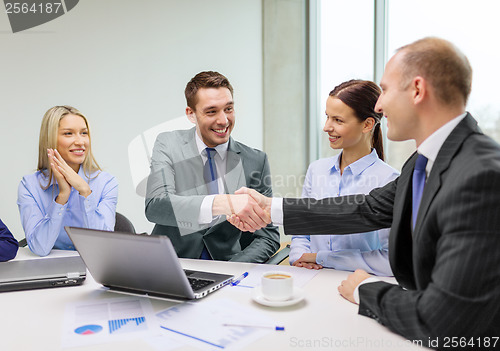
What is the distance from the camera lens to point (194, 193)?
231 cm

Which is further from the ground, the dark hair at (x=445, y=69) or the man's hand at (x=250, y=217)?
the dark hair at (x=445, y=69)

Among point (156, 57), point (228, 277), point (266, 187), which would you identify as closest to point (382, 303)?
point (228, 277)

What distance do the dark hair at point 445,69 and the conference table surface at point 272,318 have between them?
67 centimetres

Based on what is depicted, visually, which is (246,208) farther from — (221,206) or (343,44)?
(343,44)

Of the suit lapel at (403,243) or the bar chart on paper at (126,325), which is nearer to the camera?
the bar chart on paper at (126,325)

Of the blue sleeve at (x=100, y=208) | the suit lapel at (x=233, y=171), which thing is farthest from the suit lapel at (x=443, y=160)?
the blue sleeve at (x=100, y=208)

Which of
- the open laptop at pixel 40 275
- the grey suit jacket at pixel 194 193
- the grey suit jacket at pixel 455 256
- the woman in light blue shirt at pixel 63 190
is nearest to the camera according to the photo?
the grey suit jacket at pixel 455 256

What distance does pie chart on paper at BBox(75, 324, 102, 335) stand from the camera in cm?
105

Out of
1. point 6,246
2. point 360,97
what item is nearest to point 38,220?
point 6,246

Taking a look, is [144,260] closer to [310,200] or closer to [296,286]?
[296,286]

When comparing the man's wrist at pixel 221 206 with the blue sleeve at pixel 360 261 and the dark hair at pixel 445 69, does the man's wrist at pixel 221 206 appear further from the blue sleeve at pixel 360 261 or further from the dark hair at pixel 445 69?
the dark hair at pixel 445 69

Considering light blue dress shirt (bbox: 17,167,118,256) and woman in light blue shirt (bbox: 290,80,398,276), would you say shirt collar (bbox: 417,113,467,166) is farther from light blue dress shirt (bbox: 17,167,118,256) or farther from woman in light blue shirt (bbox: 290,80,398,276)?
light blue dress shirt (bbox: 17,167,118,256)

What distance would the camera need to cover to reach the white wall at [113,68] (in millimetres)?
3123

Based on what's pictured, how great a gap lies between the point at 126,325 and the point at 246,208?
2.78 feet
